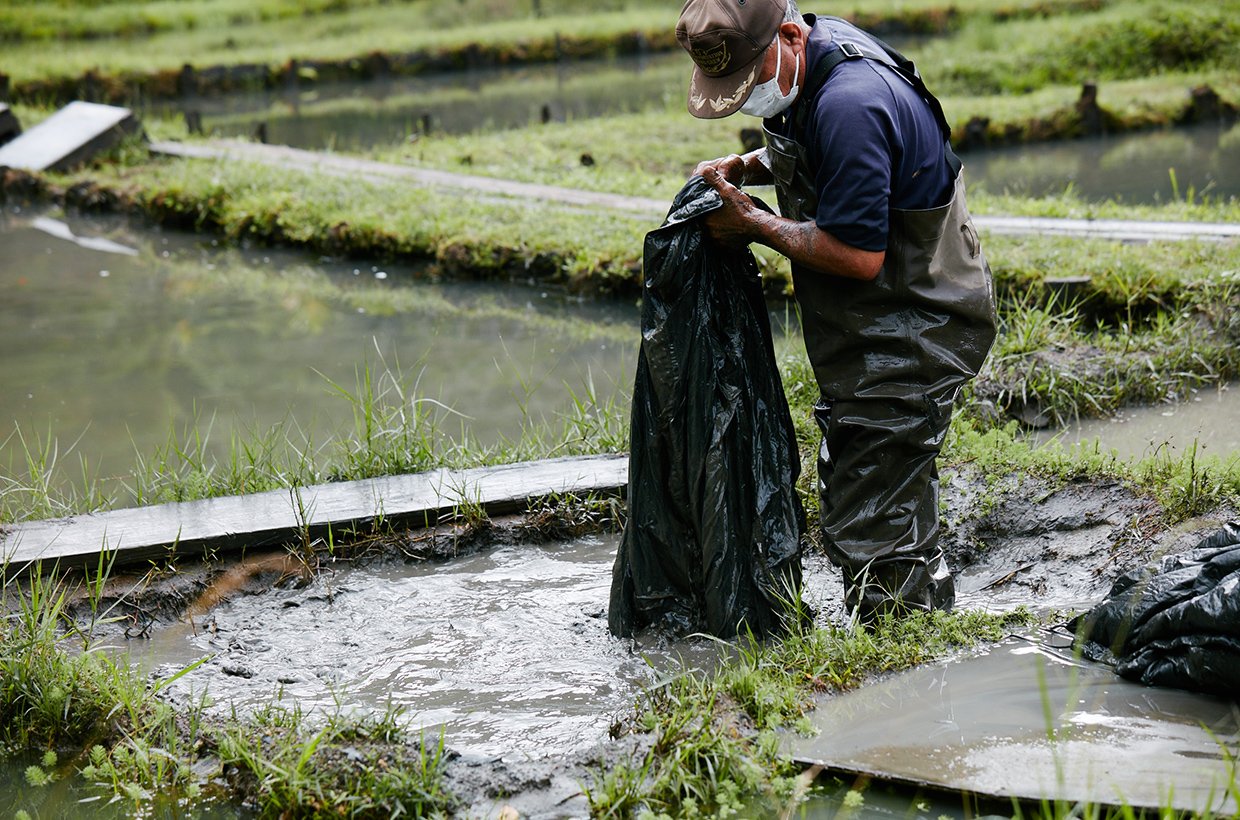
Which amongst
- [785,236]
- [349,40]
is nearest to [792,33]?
[785,236]

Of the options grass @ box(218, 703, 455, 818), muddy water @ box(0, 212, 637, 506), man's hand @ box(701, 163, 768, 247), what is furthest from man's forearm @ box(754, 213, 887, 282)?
muddy water @ box(0, 212, 637, 506)

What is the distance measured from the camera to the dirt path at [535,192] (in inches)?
301

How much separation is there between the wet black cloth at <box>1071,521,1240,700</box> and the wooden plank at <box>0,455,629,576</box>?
1.70m

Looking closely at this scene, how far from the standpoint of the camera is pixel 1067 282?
632cm

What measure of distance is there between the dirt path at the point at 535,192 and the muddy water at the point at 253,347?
1.65 m

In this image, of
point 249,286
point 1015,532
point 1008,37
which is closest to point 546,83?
point 1008,37

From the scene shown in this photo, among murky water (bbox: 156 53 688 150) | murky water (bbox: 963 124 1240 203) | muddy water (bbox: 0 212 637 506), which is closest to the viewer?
muddy water (bbox: 0 212 637 506)

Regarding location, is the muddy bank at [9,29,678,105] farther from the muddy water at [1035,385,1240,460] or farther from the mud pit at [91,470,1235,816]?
the muddy water at [1035,385,1240,460]

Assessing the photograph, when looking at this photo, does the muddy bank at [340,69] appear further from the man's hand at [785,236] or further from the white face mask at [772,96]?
the white face mask at [772,96]

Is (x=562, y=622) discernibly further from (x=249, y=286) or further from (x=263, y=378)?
(x=249, y=286)

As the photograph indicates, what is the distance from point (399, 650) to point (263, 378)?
3573 millimetres

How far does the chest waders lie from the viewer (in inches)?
131

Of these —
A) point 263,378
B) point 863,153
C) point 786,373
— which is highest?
point 863,153

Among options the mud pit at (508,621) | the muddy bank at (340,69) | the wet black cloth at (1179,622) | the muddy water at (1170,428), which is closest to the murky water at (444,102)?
the muddy bank at (340,69)
